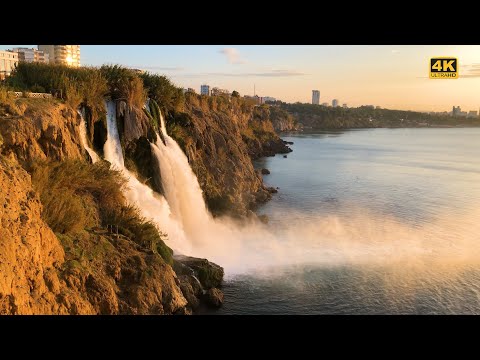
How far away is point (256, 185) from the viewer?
20.6m

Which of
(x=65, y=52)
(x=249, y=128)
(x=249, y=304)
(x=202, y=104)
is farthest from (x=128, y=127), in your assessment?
(x=65, y=52)

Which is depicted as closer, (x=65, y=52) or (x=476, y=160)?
(x=476, y=160)

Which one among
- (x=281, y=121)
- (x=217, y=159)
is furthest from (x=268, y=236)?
(x=281, y=121)

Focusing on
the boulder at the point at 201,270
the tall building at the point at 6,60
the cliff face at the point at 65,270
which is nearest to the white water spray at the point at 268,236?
the boulder at the point at 201,270

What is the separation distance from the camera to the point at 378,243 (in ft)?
43.3

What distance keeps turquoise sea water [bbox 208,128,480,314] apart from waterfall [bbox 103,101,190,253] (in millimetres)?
1954

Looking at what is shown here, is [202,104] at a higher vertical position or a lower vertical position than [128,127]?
higher

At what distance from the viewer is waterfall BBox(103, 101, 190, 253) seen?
9.93 metres

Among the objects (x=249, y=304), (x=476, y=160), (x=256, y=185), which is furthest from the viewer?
(x=476, y=160)

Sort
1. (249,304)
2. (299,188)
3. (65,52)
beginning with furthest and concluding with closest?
(65,52), (299,188), (249,304)

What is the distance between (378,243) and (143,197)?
24.2 feet

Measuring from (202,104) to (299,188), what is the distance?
22.3ft
